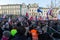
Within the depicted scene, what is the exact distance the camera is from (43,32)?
368 inches

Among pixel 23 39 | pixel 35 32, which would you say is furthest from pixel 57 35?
pixel 23 39

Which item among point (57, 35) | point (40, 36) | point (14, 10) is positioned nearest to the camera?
point (40, 36)

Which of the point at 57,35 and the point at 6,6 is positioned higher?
the point at 57,35

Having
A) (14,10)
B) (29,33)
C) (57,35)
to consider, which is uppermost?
(29,33)

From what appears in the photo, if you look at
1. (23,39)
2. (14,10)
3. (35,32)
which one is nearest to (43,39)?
(35,32)

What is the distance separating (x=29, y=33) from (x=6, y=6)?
329ft

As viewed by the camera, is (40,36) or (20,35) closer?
(20,35)

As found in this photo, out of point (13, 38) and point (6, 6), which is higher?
point (13, 38)

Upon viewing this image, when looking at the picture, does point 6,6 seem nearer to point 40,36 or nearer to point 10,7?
point 10,7

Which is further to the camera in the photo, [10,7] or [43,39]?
[10,7]

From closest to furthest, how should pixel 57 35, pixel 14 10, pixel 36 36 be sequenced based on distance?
pixel 36 36, pixel 57 35, pixel 14 10

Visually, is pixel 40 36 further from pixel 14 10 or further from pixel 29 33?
pixel 14 10

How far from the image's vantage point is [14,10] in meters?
106

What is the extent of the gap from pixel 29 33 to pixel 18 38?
1.75m
